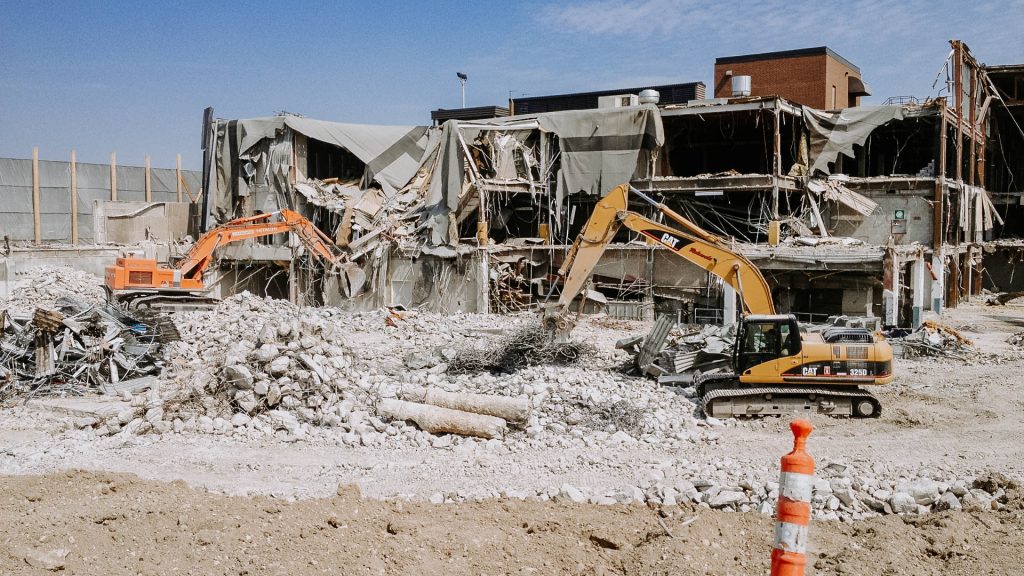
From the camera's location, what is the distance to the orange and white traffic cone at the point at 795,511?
13.9ft

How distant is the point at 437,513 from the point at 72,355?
9.53m

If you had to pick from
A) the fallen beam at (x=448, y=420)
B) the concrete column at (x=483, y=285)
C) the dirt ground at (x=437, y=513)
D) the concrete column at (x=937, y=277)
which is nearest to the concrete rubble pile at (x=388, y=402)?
the fallen beam at (x=448, y=420)

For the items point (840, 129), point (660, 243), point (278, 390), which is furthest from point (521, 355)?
point (840, 129)

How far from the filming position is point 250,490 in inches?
392

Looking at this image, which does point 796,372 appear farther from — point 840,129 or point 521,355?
point 840,129

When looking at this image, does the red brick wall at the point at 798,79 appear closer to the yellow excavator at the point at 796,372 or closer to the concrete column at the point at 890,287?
the concrete column at the point at 890,287

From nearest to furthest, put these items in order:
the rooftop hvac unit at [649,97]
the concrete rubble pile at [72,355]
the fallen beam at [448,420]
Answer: the fallen beam at [448,420] < the concrete rubble pile at [72,355] < the rooftop hvac unit at [649,97]

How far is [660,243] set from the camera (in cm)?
1582

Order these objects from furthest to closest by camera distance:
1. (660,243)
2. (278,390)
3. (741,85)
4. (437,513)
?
1. (741,85)
2. (660,243)
3. (278,390)
4. (437,513)

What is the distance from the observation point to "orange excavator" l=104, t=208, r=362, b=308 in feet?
68.3

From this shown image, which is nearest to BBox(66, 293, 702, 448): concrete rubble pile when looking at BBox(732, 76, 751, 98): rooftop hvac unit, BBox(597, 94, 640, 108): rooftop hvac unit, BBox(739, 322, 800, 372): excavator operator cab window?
BBox(739, 322, 800, 372): excavator operator cab window

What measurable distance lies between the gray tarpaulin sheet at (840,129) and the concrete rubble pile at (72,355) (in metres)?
20.1

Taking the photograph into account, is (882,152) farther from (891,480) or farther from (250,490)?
(250,490)

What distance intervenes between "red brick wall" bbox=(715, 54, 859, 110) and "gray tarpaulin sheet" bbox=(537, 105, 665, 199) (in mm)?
14784
